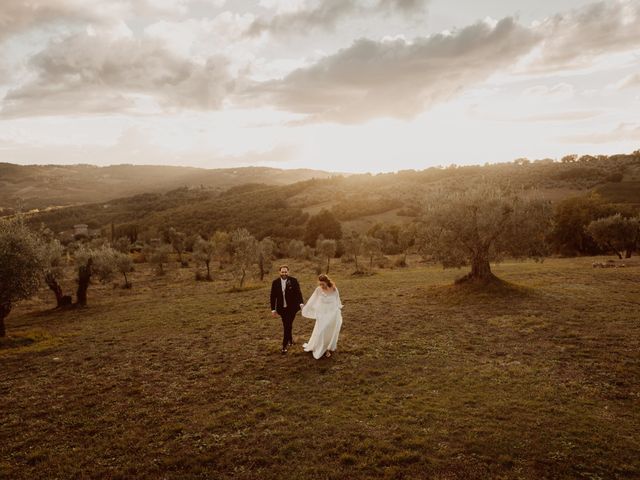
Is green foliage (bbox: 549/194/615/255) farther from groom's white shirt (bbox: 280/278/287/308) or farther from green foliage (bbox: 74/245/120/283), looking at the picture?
green foliage (bbox: 74/245/120/283)

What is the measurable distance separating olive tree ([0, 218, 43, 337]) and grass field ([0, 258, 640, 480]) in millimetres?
2404

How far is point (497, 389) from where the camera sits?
42.2ft

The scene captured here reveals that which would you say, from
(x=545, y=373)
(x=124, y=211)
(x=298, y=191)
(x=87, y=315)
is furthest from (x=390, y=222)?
(x=124, y=211)

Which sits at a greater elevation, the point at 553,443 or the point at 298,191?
the point at 298,191

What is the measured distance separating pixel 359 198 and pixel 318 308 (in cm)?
12431

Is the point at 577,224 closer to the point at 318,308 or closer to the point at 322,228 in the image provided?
the point at 322,228

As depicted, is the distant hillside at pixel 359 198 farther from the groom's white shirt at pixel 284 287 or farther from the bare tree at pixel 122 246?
the groom's white shirt at pixel 284 287

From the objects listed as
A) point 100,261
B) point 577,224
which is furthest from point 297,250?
point 577,224

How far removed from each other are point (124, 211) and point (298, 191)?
82321 millimetres

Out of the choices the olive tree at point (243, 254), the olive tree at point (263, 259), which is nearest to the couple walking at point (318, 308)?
the olive tree at point (243, 254)

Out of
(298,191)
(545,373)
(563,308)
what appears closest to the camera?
(545,373)

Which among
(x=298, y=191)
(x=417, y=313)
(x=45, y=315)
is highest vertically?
(x=298, y=191)

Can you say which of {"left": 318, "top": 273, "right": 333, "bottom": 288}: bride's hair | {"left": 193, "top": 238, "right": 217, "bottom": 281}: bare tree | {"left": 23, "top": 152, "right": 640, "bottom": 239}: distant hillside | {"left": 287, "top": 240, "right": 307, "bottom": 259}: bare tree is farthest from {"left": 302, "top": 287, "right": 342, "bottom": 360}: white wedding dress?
{"left": 23, "top": 152, "right": 640, "bottom": 239}: distant hillside

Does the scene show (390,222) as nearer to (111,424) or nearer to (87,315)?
(87,315)
